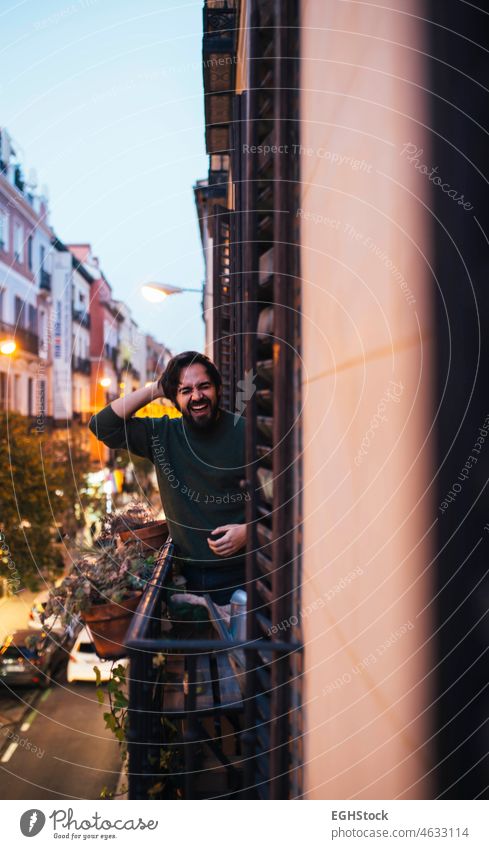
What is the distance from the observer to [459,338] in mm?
1001

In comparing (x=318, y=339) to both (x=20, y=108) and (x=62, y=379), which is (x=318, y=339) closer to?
(x=20, y=108)

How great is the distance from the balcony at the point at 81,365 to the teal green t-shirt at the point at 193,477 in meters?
14.7

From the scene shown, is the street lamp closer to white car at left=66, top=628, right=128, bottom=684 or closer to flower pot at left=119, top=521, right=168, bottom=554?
flower pot at left=119, top=521, right=168, bottom=554

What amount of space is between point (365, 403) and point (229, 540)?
1.31 metres

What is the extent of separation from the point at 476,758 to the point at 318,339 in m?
0.71

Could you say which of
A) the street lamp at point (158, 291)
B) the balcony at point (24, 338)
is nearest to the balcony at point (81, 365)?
the balcony at point (24, 338)

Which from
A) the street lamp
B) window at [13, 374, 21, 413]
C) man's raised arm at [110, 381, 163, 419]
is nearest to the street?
the street lamp

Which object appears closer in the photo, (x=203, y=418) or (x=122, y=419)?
(x=122, y=419)

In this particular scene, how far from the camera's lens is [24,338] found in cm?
1391

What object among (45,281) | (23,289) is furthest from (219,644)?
(45,281)

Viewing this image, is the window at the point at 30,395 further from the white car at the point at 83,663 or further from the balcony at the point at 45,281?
the white car at the point at 83,663

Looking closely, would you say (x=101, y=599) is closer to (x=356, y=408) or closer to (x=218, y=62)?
(x=356, y=408)

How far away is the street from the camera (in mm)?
6824

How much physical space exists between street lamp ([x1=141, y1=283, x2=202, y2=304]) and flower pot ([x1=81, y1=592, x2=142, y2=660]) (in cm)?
191
